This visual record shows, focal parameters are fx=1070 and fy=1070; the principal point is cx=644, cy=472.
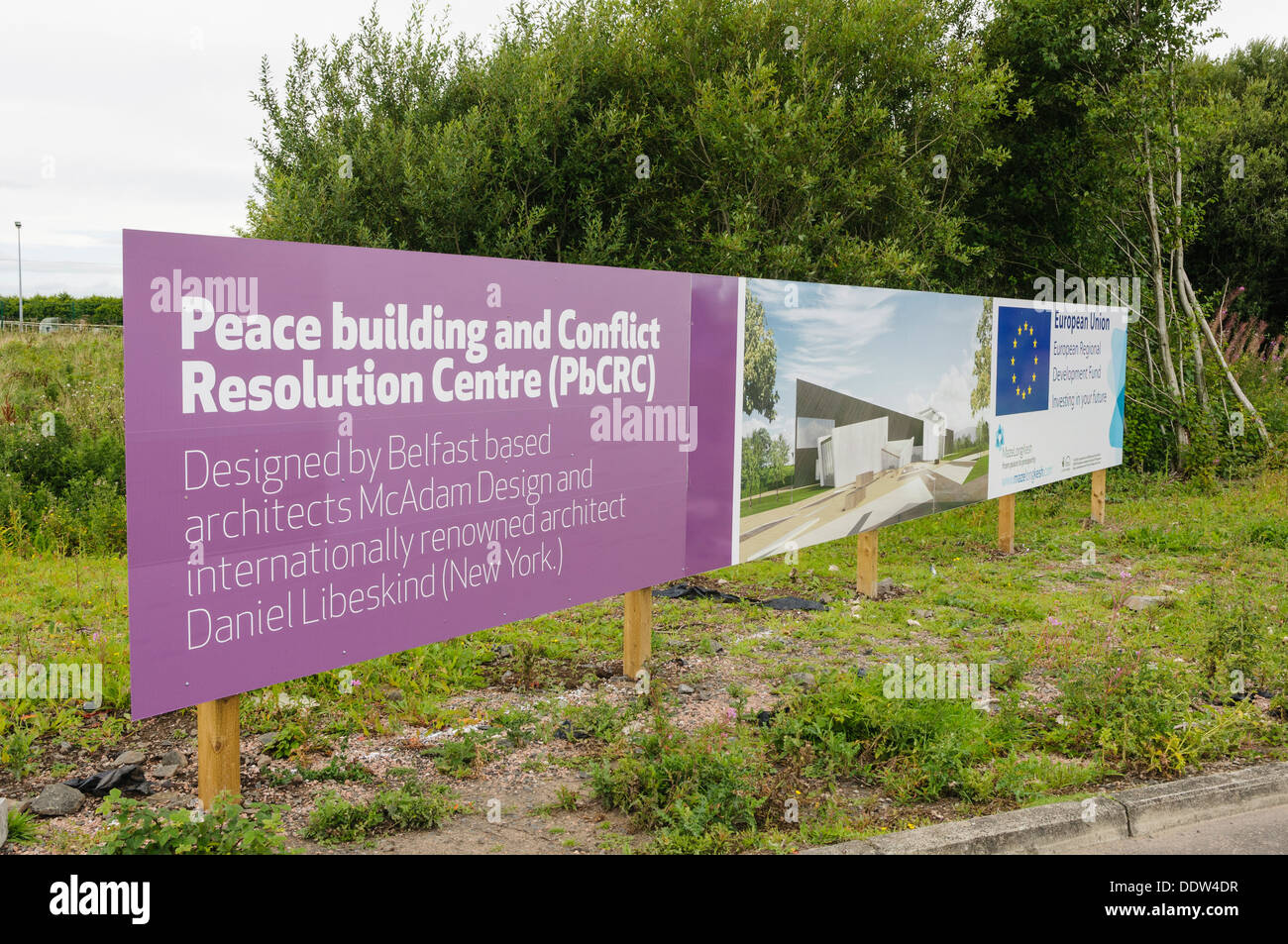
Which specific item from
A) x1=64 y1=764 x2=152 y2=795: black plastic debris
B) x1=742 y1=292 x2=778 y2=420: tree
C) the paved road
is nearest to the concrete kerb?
the paved road

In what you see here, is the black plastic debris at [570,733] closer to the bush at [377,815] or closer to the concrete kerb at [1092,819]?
the bush at [377,815]

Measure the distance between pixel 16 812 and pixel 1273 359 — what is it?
20921 millimetres

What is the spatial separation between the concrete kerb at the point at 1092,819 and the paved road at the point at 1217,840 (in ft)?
0.16

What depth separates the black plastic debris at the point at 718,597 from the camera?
8609 millimetres

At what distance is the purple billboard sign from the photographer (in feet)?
13.1

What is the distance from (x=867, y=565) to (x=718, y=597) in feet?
4.16

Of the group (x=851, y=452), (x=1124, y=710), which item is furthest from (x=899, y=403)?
(x=1124, y=710)

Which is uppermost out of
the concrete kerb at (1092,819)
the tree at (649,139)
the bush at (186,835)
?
the tree at (649,139)

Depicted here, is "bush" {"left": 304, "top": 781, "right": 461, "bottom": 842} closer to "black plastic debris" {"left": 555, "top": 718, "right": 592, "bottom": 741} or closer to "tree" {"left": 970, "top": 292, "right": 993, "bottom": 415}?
"black plastic debris" {"left": 555, "top": 718, "right": 592, "bottom": 741}

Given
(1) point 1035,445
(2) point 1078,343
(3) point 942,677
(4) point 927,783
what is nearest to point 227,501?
(4) point 927,783

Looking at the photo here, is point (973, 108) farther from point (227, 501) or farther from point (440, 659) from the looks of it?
point (227, 501)
